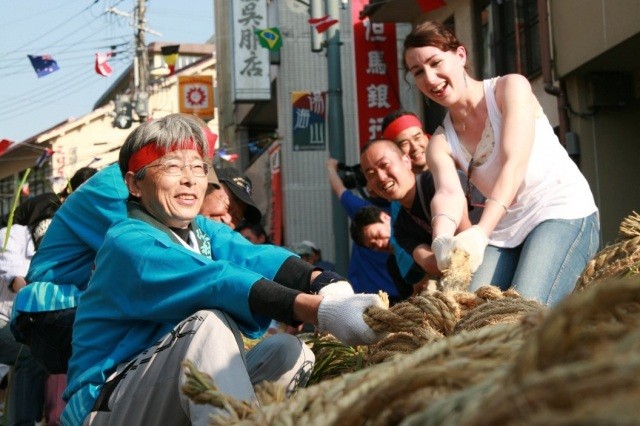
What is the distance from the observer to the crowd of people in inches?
135

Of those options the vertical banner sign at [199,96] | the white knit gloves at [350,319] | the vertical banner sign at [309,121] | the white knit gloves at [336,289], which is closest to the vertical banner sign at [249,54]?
the vertical banner sign at [309,121]

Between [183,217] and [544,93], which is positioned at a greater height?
[544,93]

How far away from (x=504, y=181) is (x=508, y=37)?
1144cm

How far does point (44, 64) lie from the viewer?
24984 millimetres

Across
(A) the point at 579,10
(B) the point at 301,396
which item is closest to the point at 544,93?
(A) the point at 579,10

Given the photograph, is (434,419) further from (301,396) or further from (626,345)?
(301,396)

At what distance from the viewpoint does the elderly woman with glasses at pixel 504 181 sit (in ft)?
14.6

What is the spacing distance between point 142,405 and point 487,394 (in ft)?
7.55

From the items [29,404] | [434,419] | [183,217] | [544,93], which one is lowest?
[29,404]

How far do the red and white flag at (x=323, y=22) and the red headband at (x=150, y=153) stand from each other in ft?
33.9

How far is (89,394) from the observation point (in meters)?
3.72

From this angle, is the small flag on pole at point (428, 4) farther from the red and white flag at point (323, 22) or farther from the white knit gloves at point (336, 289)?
the white knit gloves at point (336, 289)

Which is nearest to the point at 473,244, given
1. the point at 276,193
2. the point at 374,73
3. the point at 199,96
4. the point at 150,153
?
the point at 150,153

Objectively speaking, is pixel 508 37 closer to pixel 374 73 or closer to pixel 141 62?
pixel 374 73
